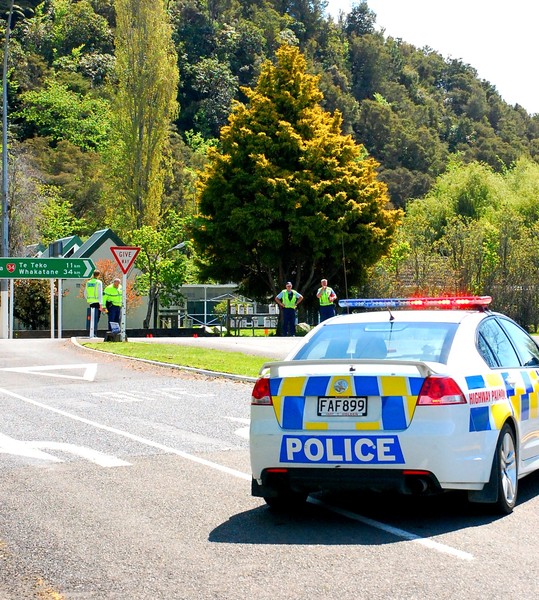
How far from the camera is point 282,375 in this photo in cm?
826

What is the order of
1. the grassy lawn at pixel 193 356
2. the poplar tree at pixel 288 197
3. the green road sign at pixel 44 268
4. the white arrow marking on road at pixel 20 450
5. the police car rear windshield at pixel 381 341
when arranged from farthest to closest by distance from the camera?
the poplar tree at pixel 288 197 < the green road sign at pixel 44 268 < the grassy lawn at pixel 193 356 < the white arrow marking on road at pixel 20 450 < the police car rear windshield at pixel 381 341

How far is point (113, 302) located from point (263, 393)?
22910mm

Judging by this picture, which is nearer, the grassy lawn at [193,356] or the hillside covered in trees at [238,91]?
the grassy lawn at [193,356]

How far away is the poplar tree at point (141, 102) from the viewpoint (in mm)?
80562

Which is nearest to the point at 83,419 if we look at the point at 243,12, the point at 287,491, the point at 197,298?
the point at 287,491

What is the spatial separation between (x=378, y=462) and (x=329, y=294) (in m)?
22.7

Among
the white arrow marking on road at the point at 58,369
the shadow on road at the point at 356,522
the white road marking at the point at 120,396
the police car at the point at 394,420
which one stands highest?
the police car at the point at 394,420

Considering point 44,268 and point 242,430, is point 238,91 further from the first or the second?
point 242,430

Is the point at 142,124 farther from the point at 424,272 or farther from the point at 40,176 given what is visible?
the point at 424,272

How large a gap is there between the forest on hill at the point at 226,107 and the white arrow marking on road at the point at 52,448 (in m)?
36.0

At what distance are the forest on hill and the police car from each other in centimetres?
3875

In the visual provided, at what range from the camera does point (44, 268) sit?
3922cm

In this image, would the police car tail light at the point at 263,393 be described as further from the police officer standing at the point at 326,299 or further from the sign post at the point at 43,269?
the sign post at the point at 43,269

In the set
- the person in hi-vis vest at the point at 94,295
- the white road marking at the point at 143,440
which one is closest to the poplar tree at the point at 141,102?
the person in hi-vis vest at the point at 94,295
